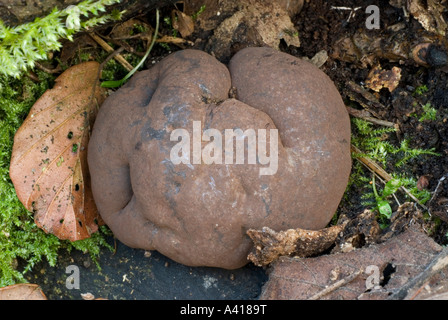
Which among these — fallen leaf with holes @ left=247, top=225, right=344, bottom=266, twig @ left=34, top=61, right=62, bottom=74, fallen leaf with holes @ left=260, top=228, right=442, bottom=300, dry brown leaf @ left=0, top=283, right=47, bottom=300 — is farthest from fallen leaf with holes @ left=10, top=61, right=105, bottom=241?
fallen leaf with holes @ left=260, top=228, right=442, bottom=300

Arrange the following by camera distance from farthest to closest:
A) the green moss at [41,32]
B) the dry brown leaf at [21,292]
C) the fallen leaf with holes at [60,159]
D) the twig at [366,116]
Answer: the twig at [366,116] < the fallen leaf with holes at [60,159] < the dry brown leaf at [21,292] < the green moss at [41,32]

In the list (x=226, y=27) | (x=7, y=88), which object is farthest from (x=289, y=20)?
(x=7, y=88)

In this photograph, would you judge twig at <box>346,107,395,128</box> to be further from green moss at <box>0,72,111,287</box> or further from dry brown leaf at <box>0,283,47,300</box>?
dry brown leaf at <box>0,283,47,300</box>

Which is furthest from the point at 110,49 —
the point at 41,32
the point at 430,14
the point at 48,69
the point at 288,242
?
the point at 430,14

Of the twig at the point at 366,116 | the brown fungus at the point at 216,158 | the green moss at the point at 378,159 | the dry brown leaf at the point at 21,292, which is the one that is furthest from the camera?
the twig at the point at 366,116

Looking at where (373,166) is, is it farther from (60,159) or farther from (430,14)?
(60,159)

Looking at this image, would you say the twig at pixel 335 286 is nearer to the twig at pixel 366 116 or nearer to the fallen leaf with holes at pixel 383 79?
the twig at pixel 366 116

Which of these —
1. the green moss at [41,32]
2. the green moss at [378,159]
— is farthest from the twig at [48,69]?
the green moss at [378,159]
